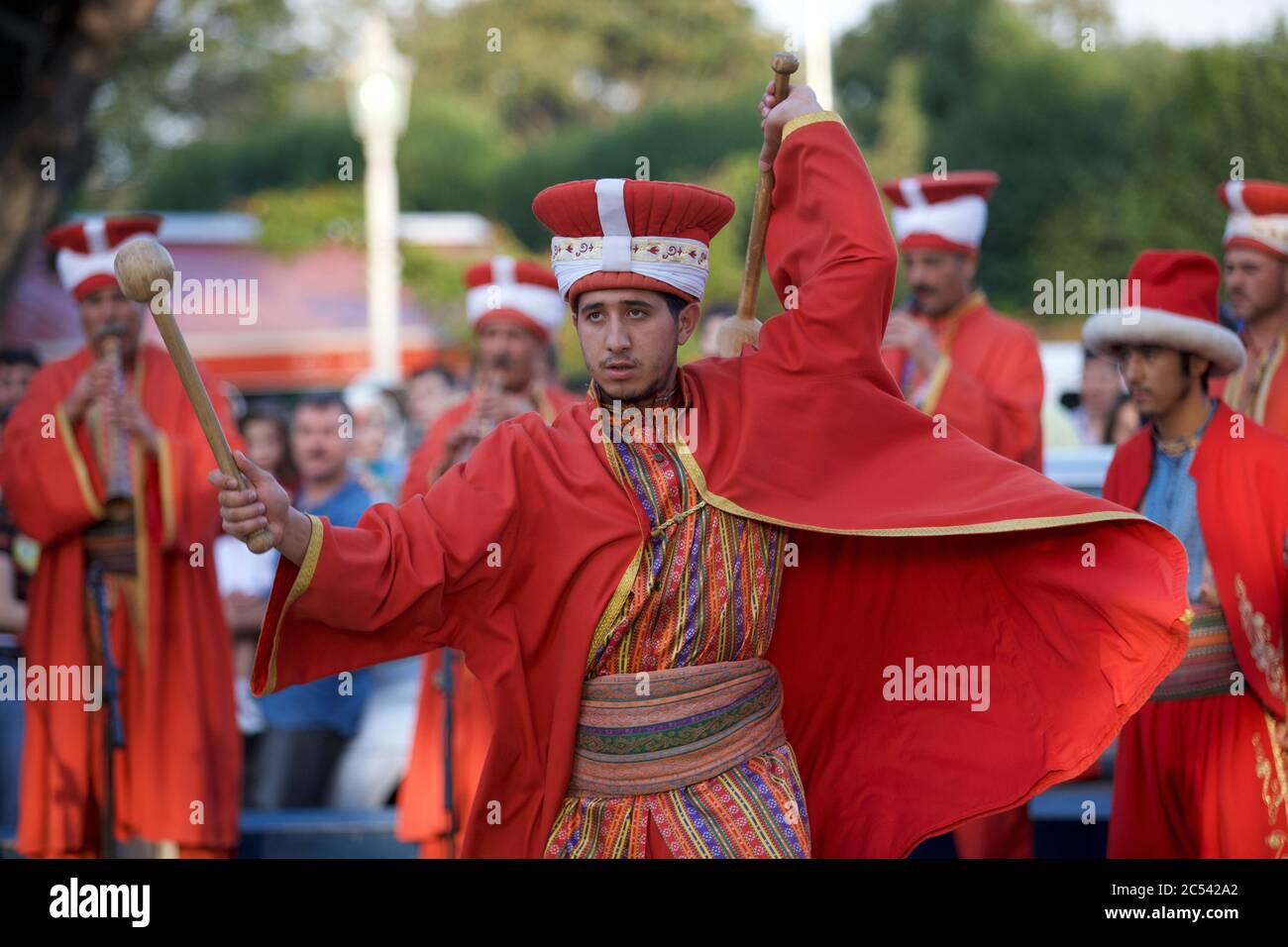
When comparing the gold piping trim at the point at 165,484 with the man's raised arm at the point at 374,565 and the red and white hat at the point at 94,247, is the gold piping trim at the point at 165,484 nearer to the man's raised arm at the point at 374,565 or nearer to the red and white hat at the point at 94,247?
the red and white hat at the point at 94,247

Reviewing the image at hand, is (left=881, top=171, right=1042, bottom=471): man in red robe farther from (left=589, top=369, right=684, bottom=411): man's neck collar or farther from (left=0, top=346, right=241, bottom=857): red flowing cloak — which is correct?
(left=0, top=346, right=241, bottom=857): red flowing cloak

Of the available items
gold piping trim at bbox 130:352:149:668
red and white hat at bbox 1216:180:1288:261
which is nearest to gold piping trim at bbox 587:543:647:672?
gold piping trim at bbox 130:352:149:668

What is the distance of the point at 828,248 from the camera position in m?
3.99

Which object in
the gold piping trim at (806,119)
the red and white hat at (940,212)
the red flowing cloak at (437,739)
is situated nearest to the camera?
the gold piping trim at (806,119)

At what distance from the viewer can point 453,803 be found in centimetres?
661

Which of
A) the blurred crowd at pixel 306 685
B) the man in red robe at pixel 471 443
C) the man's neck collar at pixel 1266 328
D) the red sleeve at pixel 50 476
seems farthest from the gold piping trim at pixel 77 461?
the man's neck collar at pixel 1266 328

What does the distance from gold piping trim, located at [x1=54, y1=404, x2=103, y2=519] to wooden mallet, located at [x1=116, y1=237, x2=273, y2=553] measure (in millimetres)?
3201

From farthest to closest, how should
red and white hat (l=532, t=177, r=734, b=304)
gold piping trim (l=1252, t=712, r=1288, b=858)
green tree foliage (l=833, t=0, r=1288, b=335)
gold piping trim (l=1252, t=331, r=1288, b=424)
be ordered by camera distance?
green tree foliage (l=833, t=0, r=1288, b=335)
gold piping trim (l=1252, t=331, r=1288, b=424)
gold piping trim (l=1252, t=712, r=1288, b=858)
red and white hat (l=532, t=177, r=734, b=304)

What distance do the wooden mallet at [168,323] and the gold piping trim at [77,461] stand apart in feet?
10.5

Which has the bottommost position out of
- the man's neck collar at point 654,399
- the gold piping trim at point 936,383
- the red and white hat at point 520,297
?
the man's neck collar at point 654,399

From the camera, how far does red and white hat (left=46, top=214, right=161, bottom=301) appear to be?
258 inches

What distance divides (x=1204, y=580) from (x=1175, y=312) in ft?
2.60

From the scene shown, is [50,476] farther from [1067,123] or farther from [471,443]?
[1067,123]

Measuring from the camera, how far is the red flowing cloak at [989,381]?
632 cm
